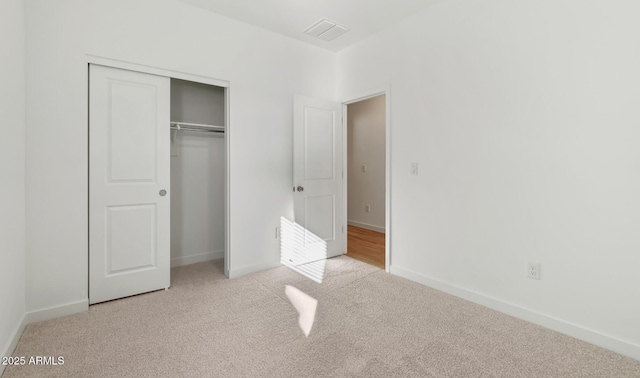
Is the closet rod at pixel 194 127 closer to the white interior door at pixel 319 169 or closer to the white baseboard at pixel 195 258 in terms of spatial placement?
the white interior door at pixel 319 169

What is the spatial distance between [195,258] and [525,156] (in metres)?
3.58

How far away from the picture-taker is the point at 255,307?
8.24 feet

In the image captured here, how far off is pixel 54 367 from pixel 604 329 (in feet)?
11.1

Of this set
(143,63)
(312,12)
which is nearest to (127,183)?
(143,63)

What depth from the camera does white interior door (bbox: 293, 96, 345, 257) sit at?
3580 mm

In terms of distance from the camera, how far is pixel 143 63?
8.77ft

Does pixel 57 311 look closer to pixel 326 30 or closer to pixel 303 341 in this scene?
pixel 303 341

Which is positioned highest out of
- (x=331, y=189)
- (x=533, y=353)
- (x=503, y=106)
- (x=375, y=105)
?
(x=375, y=105)

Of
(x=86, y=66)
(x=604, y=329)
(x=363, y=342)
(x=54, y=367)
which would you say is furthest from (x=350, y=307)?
(x=86, y=66)

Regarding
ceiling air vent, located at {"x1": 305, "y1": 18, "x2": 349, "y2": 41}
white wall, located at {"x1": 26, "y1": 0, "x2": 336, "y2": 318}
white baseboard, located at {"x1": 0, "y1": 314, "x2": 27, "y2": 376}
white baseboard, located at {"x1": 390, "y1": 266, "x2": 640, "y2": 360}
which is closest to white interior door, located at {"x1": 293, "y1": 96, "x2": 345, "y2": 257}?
white wall, located at {"x1": 26, "y1": 0, "x2": 336, "y2": 318}

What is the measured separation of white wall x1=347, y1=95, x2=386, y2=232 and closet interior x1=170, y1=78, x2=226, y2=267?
9.45 feet

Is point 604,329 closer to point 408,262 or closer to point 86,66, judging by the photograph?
point 408,262

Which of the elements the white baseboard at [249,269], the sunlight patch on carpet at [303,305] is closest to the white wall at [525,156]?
the sunlight patch on carpet at [303,305]

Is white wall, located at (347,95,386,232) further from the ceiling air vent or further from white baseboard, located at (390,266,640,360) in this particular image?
white baseboard, located at (390,266,640,360)
